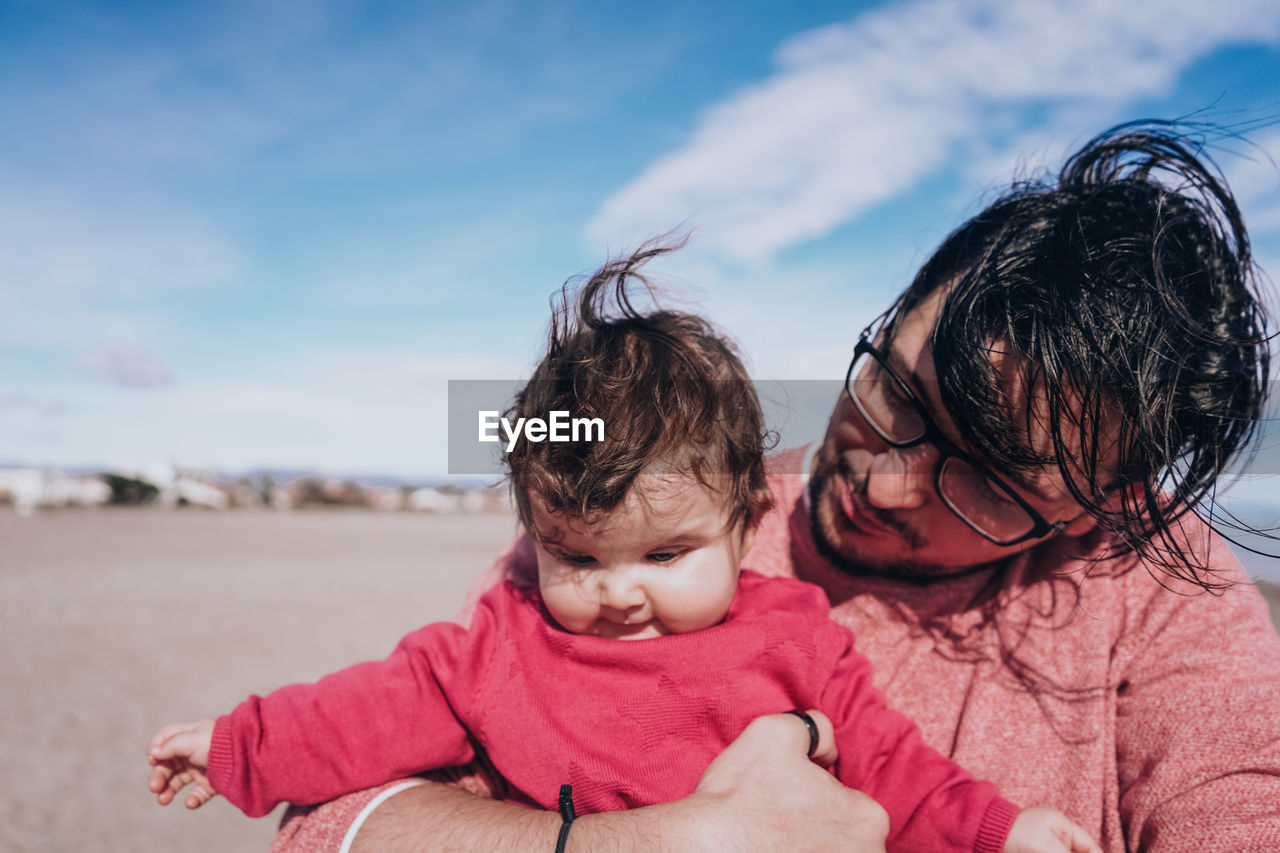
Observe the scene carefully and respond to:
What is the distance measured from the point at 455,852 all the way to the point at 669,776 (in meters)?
0.49

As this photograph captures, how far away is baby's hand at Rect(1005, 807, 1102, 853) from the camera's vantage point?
1.62 m

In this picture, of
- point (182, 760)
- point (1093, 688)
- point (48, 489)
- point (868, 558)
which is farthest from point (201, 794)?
point (48, 489)

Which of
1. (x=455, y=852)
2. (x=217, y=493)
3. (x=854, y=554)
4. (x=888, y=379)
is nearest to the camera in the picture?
(x=455, y=852)

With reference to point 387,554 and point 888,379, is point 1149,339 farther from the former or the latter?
point 387,554

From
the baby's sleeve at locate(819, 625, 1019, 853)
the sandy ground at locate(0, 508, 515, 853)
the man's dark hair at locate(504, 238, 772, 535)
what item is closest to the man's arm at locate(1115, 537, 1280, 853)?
the baby's sleeve at locate(819, 625, 1019, 853)

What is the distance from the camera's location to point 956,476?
79.7 inches

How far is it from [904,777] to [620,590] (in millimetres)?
776

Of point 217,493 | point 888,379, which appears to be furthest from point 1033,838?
point 217,493

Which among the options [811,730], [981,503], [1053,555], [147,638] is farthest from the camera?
[147,638]

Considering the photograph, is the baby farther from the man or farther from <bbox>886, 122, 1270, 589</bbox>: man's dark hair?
<bbox>886, 122, 1270, 589</bbox>: man's dark hair

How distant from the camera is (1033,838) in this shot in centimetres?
163

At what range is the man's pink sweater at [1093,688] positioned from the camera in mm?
1639

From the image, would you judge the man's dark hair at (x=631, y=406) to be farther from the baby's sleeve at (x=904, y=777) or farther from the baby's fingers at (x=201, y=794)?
the baby's fingers at (x=201, y=794)

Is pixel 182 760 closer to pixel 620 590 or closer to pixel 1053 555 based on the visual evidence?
pixel 620 590
